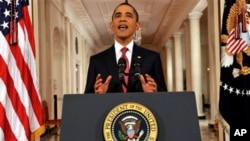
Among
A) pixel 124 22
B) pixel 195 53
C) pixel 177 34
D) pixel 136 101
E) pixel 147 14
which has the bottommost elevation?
pixel 136 101

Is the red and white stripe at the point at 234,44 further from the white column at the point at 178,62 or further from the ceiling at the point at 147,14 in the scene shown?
the white column at the point at 178,62

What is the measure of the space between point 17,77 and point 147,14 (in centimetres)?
1742

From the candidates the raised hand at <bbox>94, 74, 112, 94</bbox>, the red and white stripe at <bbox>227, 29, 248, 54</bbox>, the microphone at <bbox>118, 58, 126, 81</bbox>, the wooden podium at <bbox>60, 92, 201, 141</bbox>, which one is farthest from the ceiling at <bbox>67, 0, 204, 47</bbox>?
the wooden podium at <bbox>60, 92, 201, 141</bbox>

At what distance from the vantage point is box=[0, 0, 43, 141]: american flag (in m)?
4.17

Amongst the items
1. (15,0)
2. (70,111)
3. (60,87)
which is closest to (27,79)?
(15,0)

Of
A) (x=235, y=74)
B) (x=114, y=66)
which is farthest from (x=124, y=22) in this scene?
(x=235, y=74)

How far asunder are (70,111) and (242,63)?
11.4 ft

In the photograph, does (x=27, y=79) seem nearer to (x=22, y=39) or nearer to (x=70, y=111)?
(x=22, y=39)

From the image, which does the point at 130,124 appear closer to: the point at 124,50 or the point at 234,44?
the point at 124,50

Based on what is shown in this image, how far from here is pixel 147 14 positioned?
2123cm

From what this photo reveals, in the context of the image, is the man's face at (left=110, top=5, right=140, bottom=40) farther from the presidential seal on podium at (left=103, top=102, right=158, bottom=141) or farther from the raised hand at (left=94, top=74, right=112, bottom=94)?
the presidential seal on podium at (left=103, top=102, right=158, bottom=141)

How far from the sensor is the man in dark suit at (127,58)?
2695mm

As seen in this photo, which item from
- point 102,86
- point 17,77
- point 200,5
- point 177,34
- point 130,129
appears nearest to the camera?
point 130,129

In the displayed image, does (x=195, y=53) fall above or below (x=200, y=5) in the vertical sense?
below
